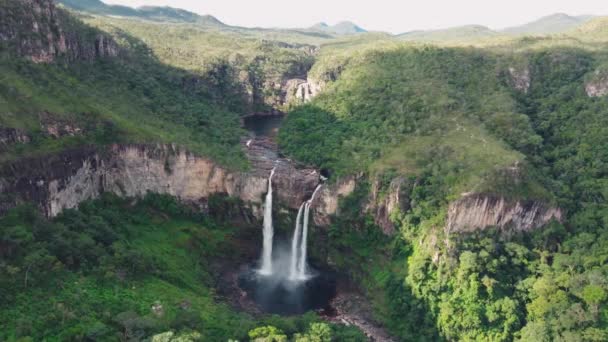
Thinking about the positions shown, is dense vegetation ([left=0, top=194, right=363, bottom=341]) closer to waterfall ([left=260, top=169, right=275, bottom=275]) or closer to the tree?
the tree

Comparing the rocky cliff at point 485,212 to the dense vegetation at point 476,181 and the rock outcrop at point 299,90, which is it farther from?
the rock outcrop at point 299,90

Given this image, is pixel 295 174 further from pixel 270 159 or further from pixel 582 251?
pixel 582 251

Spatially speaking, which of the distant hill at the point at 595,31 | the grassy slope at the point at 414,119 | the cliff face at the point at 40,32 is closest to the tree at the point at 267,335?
the grassy slope at the point at 414,119

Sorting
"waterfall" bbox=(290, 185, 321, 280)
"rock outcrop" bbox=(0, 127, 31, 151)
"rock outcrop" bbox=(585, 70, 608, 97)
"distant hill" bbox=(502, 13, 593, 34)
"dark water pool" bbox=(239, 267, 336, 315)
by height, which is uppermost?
"distant hill" bbox=(502, 13, 593, 34)

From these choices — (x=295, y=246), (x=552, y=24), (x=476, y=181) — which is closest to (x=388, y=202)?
(x=476, y=181)

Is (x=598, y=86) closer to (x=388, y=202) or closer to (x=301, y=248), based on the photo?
(x=388, y=202)

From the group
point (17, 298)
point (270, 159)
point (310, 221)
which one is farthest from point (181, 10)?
point (17, 298)

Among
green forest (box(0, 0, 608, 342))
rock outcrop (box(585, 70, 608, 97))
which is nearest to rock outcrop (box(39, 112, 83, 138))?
green forest (box(0, 0, 608, 342))
